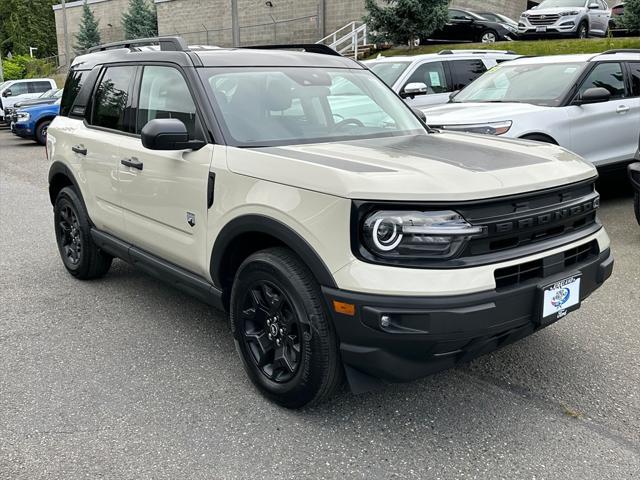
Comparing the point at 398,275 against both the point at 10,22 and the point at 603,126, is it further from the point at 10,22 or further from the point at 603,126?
the point at 10,22

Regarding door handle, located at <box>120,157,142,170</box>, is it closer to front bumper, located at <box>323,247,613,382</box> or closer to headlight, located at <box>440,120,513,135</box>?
front bumper, located at <box>323,247,613,382</box>

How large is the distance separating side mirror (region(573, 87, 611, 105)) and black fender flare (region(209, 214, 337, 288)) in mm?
5377

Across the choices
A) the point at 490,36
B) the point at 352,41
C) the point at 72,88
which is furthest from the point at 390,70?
the point at 352,41

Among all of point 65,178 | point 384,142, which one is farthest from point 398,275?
point 65,178

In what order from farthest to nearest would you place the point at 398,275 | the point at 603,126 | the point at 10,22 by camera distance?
the point at 10,22, the point at 603,126, the point at 398,275

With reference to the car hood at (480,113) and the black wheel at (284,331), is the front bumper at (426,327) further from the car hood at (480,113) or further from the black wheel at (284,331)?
the car hood at (480,113)

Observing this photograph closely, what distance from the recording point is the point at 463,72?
10.6 m

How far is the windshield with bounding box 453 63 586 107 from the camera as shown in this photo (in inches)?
289

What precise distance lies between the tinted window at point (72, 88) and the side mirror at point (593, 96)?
533 centimetres

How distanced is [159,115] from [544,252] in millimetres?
2537

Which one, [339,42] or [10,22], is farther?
[10,22]

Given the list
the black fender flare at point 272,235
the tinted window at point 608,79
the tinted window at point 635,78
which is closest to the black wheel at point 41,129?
the tinted window at point 608,79

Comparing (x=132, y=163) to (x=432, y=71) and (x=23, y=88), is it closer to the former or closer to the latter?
(x=432, y=71)

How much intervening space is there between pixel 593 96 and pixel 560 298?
492 cm
